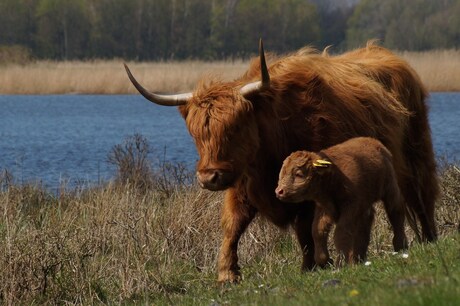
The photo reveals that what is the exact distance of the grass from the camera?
23.1 ft

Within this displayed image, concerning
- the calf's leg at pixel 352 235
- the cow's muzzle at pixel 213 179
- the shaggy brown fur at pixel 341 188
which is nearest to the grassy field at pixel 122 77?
the shaggy brown fur at pixel 341 188

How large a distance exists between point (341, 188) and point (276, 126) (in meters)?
1.05

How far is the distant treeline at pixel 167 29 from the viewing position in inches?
2630

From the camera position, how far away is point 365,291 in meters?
6.57

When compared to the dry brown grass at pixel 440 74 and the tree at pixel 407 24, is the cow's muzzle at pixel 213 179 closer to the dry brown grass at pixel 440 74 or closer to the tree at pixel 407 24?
the dry brown grass at pixel 440 74

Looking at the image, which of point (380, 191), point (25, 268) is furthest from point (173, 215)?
point (380, 191)

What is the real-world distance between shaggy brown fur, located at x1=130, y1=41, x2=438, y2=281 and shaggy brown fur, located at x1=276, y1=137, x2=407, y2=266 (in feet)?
2.00

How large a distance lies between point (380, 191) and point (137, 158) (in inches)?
325

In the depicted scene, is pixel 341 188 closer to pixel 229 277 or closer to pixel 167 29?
pixel 229 277

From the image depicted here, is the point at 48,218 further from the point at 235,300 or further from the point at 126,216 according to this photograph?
the point at 235,300

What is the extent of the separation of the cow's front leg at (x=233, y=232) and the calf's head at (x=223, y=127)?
54cm

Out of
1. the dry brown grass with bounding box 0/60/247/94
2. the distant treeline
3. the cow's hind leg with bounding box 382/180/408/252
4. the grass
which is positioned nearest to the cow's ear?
the grass

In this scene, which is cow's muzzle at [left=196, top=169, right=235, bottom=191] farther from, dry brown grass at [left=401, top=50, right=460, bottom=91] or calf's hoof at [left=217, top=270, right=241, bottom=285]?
dry brown grass at [left=401, top=50, right=460, bottom=91]

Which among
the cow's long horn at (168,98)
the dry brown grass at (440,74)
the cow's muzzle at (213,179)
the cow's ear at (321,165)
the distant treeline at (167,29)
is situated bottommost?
the distant treeline at (167,29)
